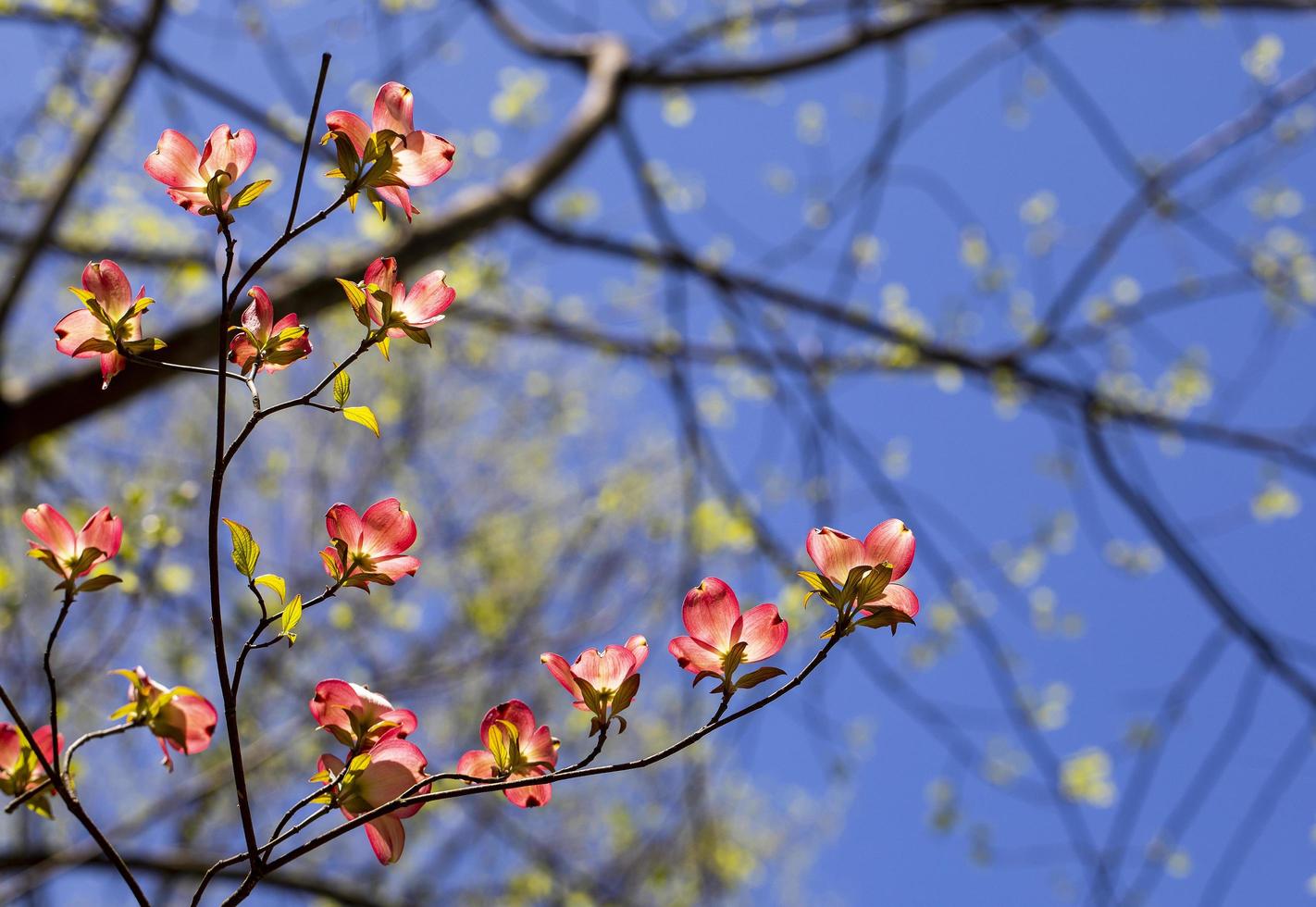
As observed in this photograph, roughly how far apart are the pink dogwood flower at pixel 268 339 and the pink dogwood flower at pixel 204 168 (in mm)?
51

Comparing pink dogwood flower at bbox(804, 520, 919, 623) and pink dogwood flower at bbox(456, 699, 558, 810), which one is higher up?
pink dogwood flower at bbox(804, 520, 919, 623)

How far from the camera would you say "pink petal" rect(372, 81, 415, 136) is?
53 centimetres

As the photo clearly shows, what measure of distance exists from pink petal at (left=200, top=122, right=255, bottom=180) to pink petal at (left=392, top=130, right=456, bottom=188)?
74 millimetres

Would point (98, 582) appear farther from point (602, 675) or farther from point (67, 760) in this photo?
point (602, 675)

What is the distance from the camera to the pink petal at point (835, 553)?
0.51 meters

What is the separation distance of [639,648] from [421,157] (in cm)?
28

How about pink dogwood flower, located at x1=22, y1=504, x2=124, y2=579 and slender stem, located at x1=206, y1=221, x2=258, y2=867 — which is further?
pink dogwood flower, located at x1=22, y1=504, x2=124, y2=579

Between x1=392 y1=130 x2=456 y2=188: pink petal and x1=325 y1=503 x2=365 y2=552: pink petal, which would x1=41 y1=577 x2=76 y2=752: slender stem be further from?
x1=392 y1=130 x2=456 y2=188: pink petal

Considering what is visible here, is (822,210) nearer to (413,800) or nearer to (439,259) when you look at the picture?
(439,259)

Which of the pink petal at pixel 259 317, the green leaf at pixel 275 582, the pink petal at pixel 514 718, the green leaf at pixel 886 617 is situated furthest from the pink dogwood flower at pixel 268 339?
the green leaf at pixel 886 617

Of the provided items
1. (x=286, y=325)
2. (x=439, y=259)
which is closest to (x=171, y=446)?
(x=439, y=259)

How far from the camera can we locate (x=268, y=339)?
0.55 metres

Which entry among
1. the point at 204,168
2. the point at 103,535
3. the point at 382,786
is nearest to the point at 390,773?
the point at 382,786

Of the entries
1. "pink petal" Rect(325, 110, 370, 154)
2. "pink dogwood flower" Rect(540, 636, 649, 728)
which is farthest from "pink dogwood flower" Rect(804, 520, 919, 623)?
"pink petal" Rect(325, 110, 370, 154)
